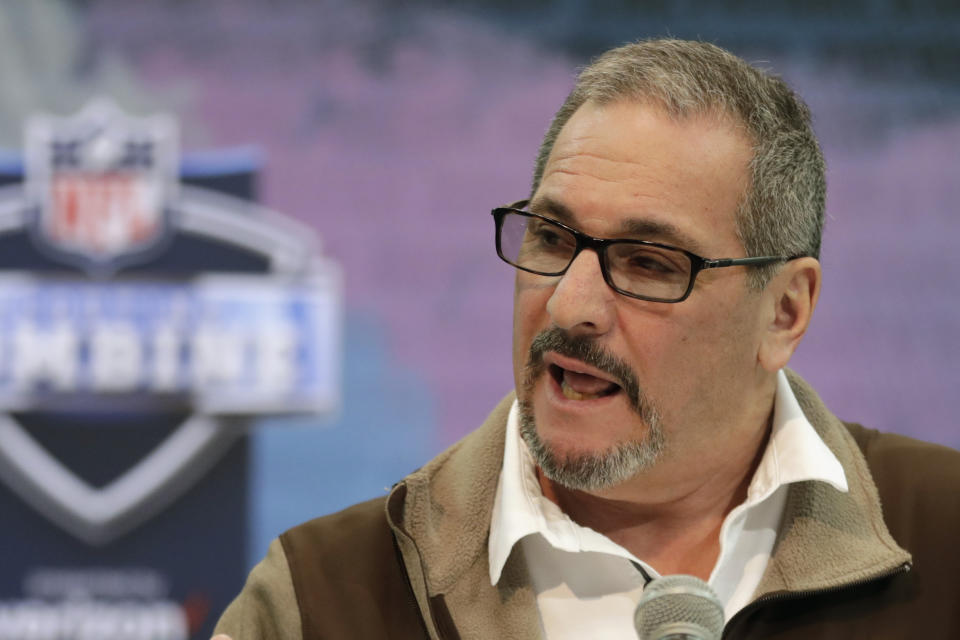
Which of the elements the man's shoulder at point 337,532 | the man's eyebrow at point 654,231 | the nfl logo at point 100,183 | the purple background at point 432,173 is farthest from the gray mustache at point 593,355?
the nfl logo at point 100,183

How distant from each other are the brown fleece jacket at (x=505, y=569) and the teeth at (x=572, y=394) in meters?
0.22

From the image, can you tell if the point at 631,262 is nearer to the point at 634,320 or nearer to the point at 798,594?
the point at 634,320

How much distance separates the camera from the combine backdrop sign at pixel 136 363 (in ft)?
11.4

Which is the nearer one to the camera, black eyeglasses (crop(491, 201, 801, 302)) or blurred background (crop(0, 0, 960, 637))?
black eyeglasses (crop(491, 201, 801, 302))

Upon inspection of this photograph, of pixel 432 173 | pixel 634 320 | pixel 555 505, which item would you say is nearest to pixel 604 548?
pixel 555 505

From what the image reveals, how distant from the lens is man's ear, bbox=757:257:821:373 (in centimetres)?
188

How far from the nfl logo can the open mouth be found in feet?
7.05

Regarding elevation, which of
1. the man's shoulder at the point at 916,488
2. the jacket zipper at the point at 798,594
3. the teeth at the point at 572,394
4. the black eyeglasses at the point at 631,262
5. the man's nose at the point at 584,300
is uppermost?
the black eyeglasses at the point at 631,262

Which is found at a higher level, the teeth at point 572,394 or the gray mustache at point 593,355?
the gray mustache at point 593,355

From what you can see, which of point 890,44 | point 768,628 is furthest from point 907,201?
point 768,628

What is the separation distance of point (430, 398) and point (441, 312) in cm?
27

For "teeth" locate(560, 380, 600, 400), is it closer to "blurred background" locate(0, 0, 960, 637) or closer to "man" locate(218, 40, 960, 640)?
"man" locate(218, 40, 960, 640)

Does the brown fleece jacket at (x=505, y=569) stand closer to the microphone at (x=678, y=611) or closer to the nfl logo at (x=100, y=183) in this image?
the microphone at (x=678, y=611)

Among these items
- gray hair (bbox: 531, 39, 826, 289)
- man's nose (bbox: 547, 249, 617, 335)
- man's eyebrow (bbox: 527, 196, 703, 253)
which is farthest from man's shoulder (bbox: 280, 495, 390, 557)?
gray hair (bbox: 531, 39, 826, 289)
